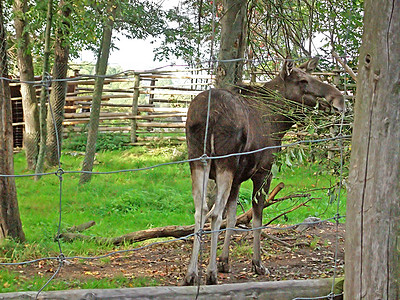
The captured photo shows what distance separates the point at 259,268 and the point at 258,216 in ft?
1.74

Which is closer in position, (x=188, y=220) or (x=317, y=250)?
(x=317, y=250)

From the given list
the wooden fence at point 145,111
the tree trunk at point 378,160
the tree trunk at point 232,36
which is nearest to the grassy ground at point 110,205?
the tree trunk at point 232,36

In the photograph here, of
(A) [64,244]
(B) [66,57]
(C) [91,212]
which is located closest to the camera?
(A) [64,244]

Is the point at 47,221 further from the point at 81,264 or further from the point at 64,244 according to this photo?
the point at 81,264

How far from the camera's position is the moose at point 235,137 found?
14.5 feet

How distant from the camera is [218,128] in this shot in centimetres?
441

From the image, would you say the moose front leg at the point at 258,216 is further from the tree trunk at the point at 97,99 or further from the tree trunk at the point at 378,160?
the tree trunk at the point at 97,99

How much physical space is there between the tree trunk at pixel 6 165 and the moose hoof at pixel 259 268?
100 inches

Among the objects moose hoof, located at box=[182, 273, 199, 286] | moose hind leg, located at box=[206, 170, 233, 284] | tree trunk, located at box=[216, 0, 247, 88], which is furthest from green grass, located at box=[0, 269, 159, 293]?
tree trunk, located at box=[216, 0, 247, 88]

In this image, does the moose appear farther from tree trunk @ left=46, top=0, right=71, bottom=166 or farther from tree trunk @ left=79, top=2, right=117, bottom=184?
tree trunk @ left=46, top=0, right=71, bottom=166

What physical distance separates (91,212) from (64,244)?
2.57 m

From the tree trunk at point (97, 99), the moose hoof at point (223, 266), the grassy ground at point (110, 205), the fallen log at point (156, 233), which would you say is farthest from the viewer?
the tree trunk at point (97, 99)

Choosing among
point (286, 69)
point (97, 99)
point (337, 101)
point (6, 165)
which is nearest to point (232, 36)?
point (286, 69)

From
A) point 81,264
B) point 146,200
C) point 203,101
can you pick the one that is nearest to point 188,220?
point 146,200
